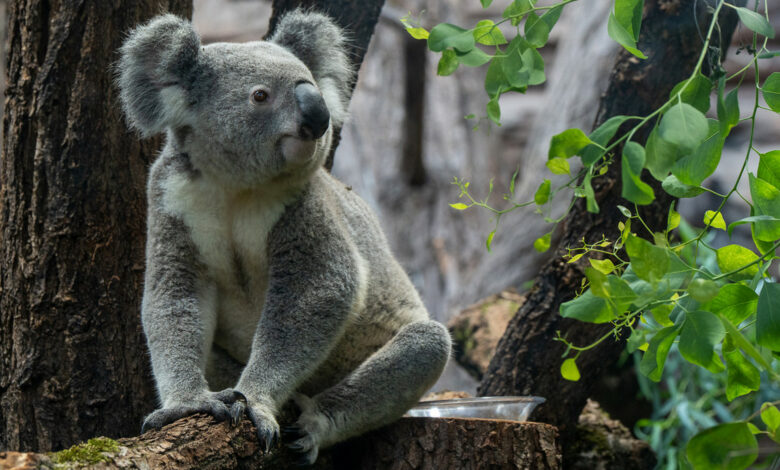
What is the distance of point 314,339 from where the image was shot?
3041 mm

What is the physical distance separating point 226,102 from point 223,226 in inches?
19.1

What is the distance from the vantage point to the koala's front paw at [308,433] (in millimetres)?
2918

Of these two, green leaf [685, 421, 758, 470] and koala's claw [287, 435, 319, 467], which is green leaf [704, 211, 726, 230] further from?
koala's claw [287, 435, 319, 467]

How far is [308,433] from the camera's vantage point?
2957 millimetres

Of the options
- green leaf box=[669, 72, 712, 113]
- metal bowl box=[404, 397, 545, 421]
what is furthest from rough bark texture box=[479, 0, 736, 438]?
green leaf box=[669, 72, 712, 113]

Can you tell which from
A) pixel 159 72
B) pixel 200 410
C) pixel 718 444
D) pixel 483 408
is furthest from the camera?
pixel 483 408

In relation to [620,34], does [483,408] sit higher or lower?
lower

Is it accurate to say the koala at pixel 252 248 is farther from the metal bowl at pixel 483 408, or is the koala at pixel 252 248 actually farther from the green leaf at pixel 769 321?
the green leaf at pixel 769 321

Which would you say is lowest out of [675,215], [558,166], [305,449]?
[305,449]

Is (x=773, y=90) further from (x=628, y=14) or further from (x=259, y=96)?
(x=259, y=96)

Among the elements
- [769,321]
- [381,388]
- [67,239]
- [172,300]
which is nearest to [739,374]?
[769,321]

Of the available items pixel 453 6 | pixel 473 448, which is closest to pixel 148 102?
pixel 473 448

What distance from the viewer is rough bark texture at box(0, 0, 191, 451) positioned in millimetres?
→ 3373

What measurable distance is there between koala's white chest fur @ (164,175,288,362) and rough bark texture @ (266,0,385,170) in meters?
1.09
